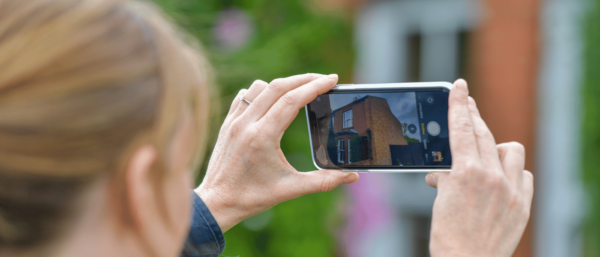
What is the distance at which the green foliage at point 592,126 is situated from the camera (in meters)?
2.50

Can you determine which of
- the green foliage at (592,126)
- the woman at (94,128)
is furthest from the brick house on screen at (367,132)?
the green foliage at (592,126)

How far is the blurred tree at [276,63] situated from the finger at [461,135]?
168cm

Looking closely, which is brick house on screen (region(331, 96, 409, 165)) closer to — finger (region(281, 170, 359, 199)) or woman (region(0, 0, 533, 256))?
finger (region(281, 170, 359, 199))

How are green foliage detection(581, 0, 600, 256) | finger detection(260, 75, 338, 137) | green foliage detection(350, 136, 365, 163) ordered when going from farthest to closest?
green foliage detection(581, 0, 600, 256), green foliage detection(350, 136, 365, 163), finger detection(260, 75, 338, 137)

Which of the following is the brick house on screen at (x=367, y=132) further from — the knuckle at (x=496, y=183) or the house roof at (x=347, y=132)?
the knuckle at (x=496, y=183)

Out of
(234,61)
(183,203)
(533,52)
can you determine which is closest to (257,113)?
(183,203)

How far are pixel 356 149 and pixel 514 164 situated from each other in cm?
41

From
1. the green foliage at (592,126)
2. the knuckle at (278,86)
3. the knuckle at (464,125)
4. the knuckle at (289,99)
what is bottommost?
the green foliage at (592,126)

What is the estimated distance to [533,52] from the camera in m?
2.77

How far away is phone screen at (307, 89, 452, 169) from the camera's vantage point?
1133mm

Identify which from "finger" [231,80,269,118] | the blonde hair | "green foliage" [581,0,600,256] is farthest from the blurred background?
the blonde hair

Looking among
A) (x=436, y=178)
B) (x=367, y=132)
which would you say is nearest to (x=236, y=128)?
(x=367, y=132)

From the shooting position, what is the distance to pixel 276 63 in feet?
8.27

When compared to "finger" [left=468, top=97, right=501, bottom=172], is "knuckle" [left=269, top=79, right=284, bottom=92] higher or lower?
higher
